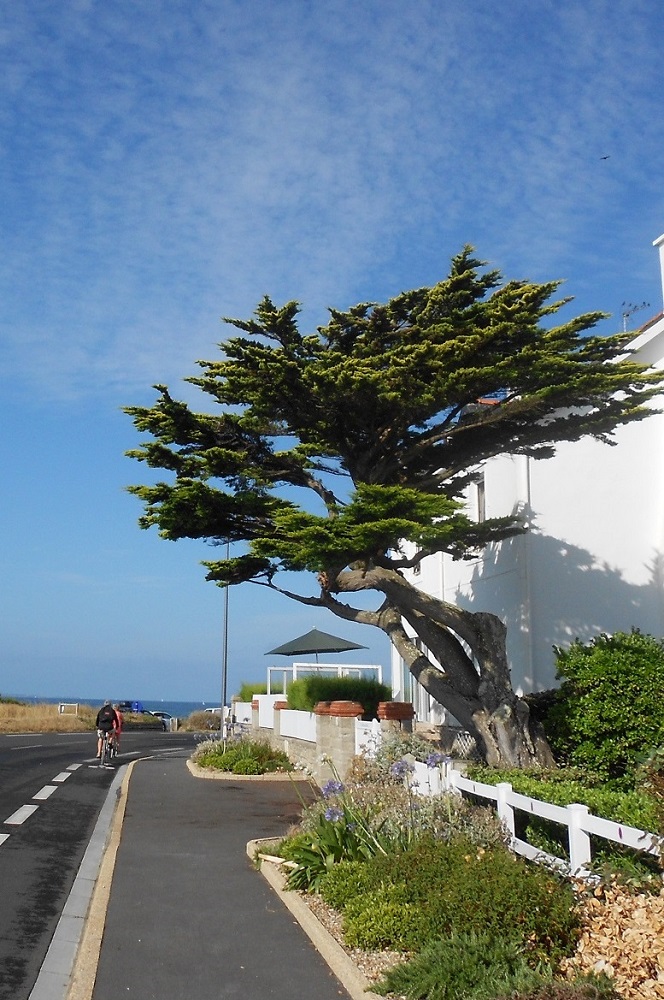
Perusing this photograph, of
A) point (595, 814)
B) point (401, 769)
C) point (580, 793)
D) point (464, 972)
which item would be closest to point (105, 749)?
point (401, 769)

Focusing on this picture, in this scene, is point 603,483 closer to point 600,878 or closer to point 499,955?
point 600,878

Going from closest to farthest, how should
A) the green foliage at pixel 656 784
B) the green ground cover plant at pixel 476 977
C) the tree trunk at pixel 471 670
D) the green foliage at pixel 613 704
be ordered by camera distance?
the green ground cover plant at pixel 476 977
the green foliage at pixel 656 784
the green foliage at pixel 613 704
the tree trunk at pixel 471 670

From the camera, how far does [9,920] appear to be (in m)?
8.41

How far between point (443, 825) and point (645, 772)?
1.89 m

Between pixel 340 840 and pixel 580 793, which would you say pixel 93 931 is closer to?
pixel 340 840

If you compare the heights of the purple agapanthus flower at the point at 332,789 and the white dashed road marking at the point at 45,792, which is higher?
the purple agapanthus flower at the point at 332,789

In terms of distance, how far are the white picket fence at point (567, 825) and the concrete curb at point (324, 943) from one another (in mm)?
1732

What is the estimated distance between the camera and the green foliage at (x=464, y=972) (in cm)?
555

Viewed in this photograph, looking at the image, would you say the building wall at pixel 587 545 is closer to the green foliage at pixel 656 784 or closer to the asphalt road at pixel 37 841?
the asphalt road at pixel 37 841

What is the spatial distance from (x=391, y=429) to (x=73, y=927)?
8376 millimetres

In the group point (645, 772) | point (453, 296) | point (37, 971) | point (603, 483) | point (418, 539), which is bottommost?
point (37, 971)

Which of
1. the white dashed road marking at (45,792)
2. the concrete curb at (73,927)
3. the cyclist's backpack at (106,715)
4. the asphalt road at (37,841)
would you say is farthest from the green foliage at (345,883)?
the cyclist's backpack at (106,715)

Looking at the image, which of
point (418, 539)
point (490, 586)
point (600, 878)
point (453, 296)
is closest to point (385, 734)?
point (418, 539)

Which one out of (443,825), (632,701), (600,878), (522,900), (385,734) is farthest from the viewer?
(385,734)
